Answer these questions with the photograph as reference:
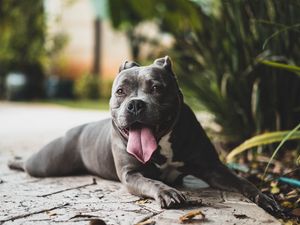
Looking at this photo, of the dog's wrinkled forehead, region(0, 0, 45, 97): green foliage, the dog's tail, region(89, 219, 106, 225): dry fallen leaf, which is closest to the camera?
region(89, 219, 106, 225): dry fallen leaf

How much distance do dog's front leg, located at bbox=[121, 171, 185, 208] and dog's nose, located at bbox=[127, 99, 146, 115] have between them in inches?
14.7

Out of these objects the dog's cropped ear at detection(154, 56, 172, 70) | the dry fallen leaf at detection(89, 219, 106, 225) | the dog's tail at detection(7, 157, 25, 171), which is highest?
the dog's cropped ear at detection(154, 56, 172, 70)

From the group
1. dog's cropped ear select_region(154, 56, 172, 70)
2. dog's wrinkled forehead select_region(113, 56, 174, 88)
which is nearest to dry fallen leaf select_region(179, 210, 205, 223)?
dog's wrinkled forehead select_region(113, 56, 174, 88)

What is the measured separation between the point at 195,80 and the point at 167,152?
1434 mm

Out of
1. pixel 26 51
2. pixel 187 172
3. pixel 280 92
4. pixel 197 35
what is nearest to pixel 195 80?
pixel 197 35

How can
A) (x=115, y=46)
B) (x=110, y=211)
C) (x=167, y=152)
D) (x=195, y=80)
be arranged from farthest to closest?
(x=115, y=46), (x=195, y=80), (x=167, y=152), (x=110, y=211)

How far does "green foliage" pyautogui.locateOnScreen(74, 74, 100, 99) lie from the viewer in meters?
14.5

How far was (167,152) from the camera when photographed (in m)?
2.88

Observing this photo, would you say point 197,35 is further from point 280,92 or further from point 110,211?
point 110,211

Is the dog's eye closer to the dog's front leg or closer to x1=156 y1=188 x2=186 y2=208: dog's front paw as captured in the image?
the dog's front leg

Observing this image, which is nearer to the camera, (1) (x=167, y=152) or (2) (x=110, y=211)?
(2) (x=110, y=211)

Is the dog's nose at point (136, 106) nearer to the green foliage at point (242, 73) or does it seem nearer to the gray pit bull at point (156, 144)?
the gray pit bull at point (156, 144)

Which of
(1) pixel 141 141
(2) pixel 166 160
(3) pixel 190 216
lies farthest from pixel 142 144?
(3) pixel 190 216

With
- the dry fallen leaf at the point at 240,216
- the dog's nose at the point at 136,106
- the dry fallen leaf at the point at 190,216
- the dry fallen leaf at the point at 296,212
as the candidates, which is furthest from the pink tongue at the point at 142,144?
the dry fallen leaf at the point at 296,212
